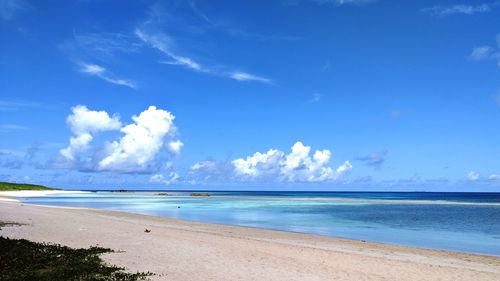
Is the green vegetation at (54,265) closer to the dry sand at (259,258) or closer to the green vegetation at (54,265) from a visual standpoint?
the green vegetation at (54,265)

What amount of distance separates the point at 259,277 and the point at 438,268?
30.2 ft

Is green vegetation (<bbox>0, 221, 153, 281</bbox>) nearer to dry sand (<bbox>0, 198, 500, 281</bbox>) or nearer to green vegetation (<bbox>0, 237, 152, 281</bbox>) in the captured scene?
green vegetation (<bbox>0, 237, 152, 281</bbox>)

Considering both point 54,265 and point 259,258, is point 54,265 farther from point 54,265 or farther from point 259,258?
point 259,258

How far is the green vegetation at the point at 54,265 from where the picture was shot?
15.1 meters

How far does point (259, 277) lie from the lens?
655 inches

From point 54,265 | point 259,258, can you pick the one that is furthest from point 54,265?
point 259,258

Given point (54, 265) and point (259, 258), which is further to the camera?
point (259, 258)

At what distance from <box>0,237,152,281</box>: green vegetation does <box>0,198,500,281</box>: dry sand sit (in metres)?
1.02

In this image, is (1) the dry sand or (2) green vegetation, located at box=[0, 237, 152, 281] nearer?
(2) green vegetation, located at box=[0, 237, 152, 281]

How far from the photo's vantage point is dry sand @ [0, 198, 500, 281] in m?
17.5

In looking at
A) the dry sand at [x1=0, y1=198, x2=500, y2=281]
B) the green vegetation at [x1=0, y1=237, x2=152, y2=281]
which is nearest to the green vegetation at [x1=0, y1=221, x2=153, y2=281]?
the green vegetation at [x1=0, y1=237, x2=152, y2=281]

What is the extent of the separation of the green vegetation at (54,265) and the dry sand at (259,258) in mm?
1015

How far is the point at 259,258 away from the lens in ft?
68.9

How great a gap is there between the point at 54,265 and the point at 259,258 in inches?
366
